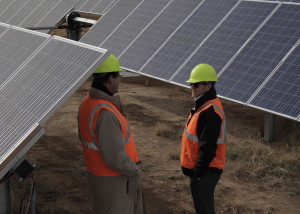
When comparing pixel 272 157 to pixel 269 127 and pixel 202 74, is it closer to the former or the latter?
pixel 269 127

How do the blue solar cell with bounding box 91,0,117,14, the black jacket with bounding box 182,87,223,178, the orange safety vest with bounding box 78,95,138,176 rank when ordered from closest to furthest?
1. the orange safety vest with bounding box 78,95,138,176
2. the black jacket with bounding box 182,87,223,178
3. the blue solar cell with bounding box 91,0,117,14

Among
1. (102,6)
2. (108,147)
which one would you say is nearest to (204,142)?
(108,147)

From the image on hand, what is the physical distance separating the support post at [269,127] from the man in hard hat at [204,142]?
14.4 feet

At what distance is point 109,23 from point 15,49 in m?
5.15

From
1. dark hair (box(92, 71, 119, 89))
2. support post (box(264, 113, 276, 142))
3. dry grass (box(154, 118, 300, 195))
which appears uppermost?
dark hair (box(92, 71, 119, 89))

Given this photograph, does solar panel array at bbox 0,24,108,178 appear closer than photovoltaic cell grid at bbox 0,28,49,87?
Yes

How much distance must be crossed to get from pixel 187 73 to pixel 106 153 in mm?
3985

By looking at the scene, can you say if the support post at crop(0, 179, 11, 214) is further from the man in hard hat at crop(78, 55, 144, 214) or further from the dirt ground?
the dirt ground

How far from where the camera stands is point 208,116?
5.12 m

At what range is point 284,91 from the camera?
6844 mm

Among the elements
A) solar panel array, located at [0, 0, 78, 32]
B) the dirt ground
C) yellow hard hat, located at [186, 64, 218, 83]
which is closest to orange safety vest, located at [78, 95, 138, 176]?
yellow hard hat, located at [186, 64, 218, 83]

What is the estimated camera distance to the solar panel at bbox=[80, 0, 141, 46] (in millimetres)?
10809

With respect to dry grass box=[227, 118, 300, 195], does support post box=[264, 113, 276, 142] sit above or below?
above

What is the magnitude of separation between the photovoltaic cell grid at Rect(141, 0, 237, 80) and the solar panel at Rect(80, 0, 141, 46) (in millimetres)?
1998
